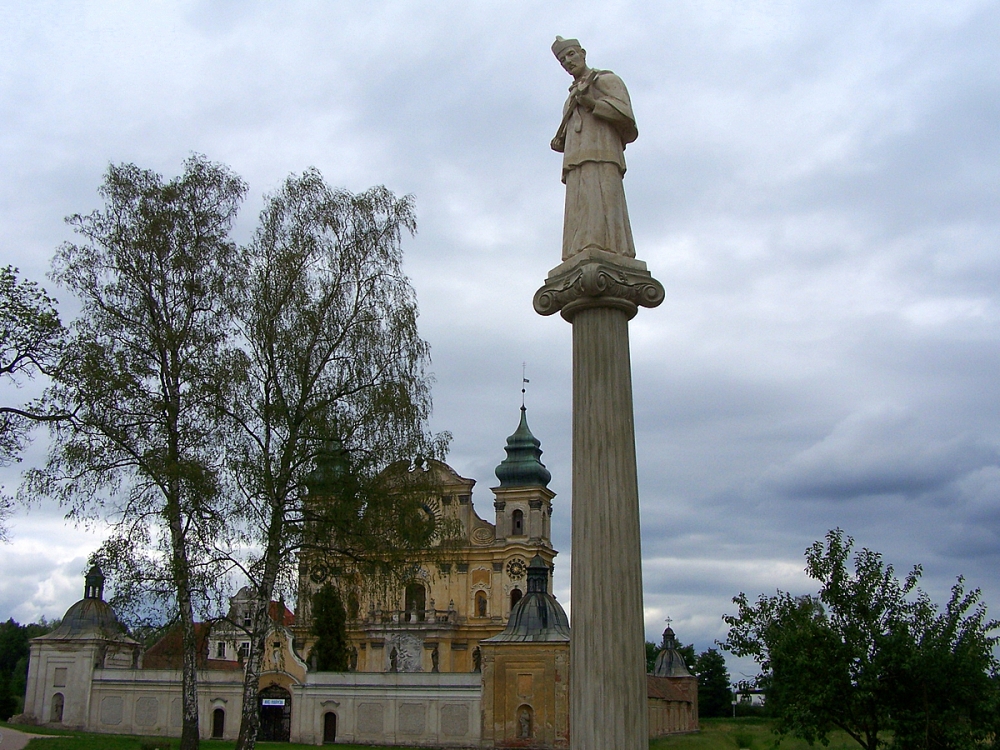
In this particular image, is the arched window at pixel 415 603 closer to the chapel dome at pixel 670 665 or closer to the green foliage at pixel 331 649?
the green foliage at pixel 331 649

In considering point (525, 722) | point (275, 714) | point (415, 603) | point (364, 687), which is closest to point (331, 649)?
point (275, 714)

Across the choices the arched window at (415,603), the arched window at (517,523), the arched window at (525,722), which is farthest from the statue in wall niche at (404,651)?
the arched window at (525,722)

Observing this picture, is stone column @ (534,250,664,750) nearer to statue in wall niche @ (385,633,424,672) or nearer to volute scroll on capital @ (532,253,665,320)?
volute scroll on capital @ (532,253,665,320)

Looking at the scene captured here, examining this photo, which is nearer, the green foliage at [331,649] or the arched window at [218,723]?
the arched window at [218,723]

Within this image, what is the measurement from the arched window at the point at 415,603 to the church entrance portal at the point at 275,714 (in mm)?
14248

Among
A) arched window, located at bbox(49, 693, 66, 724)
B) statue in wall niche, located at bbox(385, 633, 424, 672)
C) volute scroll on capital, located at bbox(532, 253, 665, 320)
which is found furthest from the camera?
statue in wall niche, located at bbox(385, 633, 424, 672)

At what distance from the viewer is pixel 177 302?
22188 millimetres

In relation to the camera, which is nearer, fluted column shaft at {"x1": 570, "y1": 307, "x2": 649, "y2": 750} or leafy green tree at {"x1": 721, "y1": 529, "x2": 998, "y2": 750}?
fluted column shaft at {"x1": 570, "y1": 307, "x2": 649, "y2": 750}

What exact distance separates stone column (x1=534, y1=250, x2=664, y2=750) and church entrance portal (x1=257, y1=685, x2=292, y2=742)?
3901 cm

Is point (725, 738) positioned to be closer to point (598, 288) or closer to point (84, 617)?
point (84, 617)

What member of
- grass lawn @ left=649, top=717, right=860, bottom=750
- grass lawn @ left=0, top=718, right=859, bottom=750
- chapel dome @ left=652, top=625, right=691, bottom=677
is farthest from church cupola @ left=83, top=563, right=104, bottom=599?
chapel dome @ left=652, top=625, right=691, bottom=677

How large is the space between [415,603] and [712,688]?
35.8m

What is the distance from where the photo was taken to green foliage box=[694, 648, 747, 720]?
82.3m

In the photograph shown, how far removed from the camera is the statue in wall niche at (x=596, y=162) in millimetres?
9758
